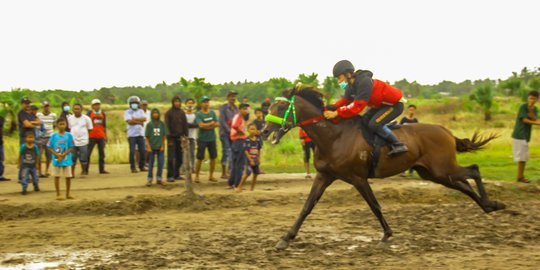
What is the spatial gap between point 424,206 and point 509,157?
10.5 m

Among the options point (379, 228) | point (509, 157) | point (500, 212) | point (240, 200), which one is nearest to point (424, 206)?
point (500, 212)

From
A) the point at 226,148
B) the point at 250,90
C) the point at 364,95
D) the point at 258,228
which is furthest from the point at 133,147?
the point at 250,90

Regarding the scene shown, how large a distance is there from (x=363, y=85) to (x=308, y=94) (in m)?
0.85

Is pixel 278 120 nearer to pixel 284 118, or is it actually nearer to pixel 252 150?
pixel 284 118

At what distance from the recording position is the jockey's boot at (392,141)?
28.8ft

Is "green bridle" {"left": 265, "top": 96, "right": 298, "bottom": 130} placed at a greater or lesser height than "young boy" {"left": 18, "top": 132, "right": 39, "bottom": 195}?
greater

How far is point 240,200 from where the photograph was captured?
12219 mm

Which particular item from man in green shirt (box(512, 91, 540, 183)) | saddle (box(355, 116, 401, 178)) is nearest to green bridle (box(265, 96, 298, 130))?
saddle (box(355, 116, 401, 178))

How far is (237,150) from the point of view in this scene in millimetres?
13547

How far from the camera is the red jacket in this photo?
8.48 meters

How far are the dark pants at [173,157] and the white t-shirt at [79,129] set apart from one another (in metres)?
2.32

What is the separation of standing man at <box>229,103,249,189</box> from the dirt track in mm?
539

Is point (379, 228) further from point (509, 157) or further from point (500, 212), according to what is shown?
point (509, 157)

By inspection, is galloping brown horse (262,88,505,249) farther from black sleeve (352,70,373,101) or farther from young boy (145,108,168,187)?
young boy (145,108,168,187)
